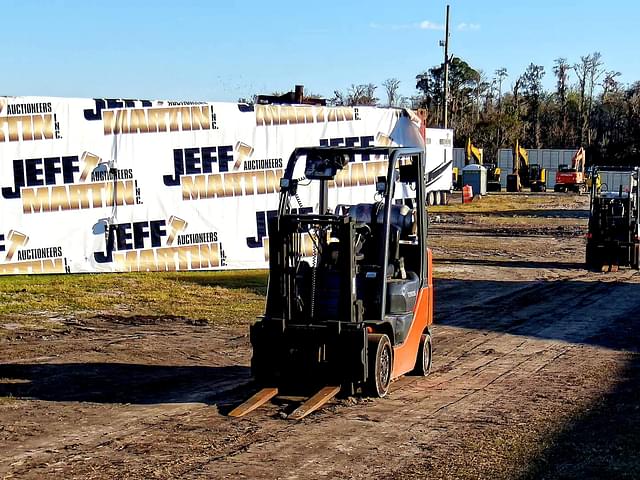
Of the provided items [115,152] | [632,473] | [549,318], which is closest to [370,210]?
[632,473]

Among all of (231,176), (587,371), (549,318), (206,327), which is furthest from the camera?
(231,176)

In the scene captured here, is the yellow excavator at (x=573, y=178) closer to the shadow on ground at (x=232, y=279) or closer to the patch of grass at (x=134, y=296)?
the shadow on ground at (x=232, y=279)

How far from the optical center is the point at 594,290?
71.5 ft

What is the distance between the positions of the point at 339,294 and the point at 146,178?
12.7m

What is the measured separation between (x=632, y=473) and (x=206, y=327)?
30.5ft

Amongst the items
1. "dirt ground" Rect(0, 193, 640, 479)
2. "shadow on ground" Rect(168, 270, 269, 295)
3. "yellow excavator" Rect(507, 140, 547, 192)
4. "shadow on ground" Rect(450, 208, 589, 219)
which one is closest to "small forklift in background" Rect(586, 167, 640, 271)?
"dirt ground" Rect(0, 193, 640, 479)

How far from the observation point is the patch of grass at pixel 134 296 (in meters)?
17.1

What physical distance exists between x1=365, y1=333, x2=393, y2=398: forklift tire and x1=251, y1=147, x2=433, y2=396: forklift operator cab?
0.01 metres

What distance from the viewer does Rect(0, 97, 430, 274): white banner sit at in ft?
67.2

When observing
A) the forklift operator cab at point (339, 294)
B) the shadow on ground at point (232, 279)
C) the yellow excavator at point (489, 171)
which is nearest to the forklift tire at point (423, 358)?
the forklift operator cab at point (339, 294)

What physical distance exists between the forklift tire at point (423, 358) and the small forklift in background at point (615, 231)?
618 inches

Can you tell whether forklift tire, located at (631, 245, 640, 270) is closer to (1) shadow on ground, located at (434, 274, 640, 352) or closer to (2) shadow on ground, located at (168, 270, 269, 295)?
(1) shadow on ground, located at (434, 274, 640, 352)

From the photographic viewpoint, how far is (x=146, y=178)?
21.8 metres

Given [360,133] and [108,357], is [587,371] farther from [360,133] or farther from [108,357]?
[360,133]
